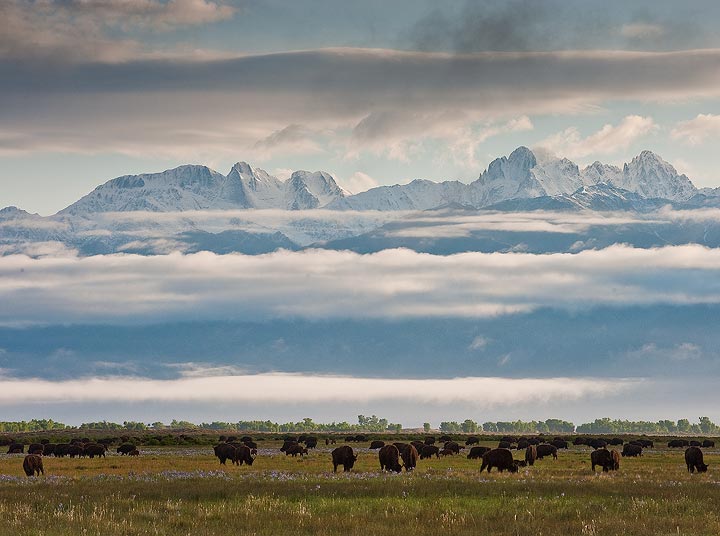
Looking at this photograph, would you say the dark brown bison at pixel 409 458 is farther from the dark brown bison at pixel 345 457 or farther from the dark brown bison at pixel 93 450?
the dark brown bison at pixel 93 450

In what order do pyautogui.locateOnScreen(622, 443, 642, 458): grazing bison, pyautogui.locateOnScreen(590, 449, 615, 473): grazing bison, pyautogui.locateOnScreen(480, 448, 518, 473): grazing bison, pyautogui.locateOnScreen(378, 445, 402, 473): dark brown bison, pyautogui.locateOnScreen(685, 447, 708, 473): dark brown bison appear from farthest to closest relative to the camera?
1. pyautogui.locateOnScreen(622, 443, 642, 458): grazing bison
2. pyautogui.locateOnScreen(590, 449, 615, 473): grazing bison
3. pyautogui.locateOnScreen(685, 447, 708, 473): dark brown bison
4. pyautogui.locateOnScreen(378, 445, 402, 473): dark brown bison
5. pyautogui.locateOnScreen(480, 448, 518, 473): grazing bison

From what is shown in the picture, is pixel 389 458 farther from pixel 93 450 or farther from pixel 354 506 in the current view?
pixel 93 450

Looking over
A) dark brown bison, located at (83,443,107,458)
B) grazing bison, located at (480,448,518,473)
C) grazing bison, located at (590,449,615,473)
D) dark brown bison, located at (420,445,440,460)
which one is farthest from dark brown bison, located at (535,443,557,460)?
dark brown bison, located at (83,443,107,458)

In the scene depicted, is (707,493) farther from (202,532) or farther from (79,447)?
(79,447)

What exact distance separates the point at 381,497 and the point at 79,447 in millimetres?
64783

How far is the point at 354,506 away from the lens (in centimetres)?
4056

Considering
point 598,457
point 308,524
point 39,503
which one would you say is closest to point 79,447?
point 598,457

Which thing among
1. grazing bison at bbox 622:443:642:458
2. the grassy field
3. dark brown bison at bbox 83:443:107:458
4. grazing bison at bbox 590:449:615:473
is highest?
dark brown bison at bbox 83:443:107:458

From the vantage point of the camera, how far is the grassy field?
34.8 metres

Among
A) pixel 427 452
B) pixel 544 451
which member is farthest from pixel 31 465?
pixel 544 451

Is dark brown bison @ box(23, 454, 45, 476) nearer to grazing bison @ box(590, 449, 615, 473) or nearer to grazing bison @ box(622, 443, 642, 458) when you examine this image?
grazing bison @ box(590, 449, 615, 473)

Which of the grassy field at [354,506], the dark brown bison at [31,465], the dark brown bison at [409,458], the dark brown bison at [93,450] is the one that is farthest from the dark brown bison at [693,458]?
the dark brown bison at [93,450]

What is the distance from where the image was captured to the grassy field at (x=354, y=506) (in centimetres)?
3484

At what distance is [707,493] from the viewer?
47062 mm
